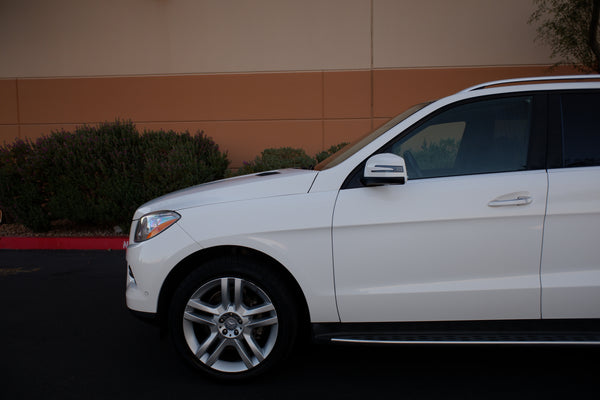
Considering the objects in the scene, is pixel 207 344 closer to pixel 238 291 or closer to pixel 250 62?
pixel 238 291

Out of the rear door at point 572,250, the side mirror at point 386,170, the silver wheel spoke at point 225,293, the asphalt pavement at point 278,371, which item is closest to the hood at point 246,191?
the side mirror at point 386,170

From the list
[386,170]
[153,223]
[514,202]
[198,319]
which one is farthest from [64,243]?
[514,202]

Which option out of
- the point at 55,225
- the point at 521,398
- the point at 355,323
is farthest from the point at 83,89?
the point at 521,398

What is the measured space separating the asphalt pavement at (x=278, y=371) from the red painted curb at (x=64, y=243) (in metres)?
2.99

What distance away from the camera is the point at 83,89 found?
31.6 feet

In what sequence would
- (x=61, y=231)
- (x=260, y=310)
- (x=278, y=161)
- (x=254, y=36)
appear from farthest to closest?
(x=254, y=36) < (x=61, y=231) < (x=278, y=161) < (x=260, y=310)

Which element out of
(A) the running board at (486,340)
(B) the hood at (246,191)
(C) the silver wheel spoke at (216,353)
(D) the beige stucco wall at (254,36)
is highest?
(D) the beige stucco wall at (254,36)

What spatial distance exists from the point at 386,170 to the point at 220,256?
1112 mm

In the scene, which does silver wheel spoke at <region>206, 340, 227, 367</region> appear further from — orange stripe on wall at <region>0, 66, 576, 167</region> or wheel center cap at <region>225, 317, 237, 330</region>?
orange stripe on wall at <region>0, 66, 576, 167</region>

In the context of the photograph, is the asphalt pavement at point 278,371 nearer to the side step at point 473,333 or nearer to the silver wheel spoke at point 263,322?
the side step at point 473,333

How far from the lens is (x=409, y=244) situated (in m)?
2.74

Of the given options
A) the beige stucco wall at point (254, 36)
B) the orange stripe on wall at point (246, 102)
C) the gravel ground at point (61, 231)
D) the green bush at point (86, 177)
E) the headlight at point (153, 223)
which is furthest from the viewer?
the orange stripe on wall at point (246, 102)

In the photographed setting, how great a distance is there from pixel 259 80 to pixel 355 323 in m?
7.28

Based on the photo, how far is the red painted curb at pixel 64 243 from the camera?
23.7 ft
